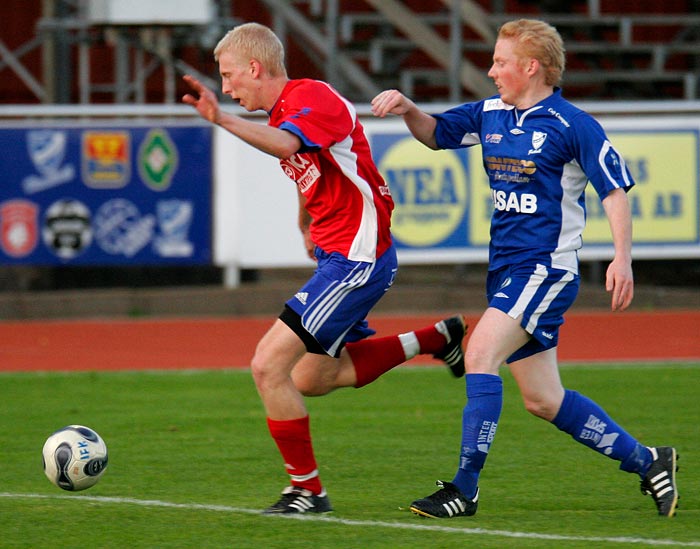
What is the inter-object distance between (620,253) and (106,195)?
947cm

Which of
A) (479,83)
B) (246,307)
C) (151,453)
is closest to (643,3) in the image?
(479,83)

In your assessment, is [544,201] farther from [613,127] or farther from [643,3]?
[643,3]

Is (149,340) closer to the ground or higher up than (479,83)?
closer to the ground

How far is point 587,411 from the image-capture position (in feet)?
18.5

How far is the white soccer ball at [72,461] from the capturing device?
18.9ft

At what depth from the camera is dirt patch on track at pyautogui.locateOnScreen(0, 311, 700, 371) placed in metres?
11.3

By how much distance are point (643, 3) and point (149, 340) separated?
14.5 m

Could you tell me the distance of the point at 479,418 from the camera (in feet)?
17.7

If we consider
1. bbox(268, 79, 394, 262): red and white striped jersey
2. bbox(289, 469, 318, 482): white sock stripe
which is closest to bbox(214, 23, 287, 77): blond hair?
bbox(268, 79, 394, 262): red and white striped jersey

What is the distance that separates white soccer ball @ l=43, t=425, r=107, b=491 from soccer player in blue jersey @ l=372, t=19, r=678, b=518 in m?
1.40

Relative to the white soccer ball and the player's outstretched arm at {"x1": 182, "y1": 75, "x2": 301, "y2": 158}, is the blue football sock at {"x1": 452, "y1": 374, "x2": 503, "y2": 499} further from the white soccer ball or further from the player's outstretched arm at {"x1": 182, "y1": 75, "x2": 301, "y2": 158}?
the white soccer ball

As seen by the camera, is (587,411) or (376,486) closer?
(587,411)

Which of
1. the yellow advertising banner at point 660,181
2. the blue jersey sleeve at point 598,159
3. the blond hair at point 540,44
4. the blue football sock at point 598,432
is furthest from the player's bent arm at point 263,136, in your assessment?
the yellow advertising banner at point 660,181

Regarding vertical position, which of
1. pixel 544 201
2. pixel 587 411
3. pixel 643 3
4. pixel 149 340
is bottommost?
pixel 149 340
